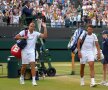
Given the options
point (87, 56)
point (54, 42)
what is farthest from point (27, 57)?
point (54, 42)

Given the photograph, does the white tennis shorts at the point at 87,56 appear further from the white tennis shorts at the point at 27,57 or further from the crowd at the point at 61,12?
the crowd at the point at 61,12

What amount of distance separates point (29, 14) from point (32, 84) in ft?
12.3

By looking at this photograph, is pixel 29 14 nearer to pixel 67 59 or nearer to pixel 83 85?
pixel 83 85

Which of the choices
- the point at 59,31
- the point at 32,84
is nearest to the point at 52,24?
the point at 59,31

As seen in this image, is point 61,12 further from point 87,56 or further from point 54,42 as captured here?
point 87,56

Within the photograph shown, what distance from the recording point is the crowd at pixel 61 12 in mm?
29656

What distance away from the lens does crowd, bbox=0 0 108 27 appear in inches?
1168

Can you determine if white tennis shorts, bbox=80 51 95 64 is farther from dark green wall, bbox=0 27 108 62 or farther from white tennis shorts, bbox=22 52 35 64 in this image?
dark green wall, bbox=0 27 108 62

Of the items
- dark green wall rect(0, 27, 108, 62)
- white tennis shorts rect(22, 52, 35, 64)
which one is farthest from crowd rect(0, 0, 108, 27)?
white tennis shorts rect(22, 52, 35, 64)

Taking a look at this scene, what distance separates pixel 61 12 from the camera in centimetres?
3206

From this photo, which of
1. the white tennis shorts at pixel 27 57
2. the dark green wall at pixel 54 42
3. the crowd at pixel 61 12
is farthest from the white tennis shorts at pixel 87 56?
the dark green wall at pixel 54 42

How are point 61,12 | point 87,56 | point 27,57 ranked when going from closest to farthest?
point 87,56 → point 27,57 → point 61,12

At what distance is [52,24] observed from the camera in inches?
1199

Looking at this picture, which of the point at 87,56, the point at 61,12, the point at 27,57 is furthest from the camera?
the point at 61,12
